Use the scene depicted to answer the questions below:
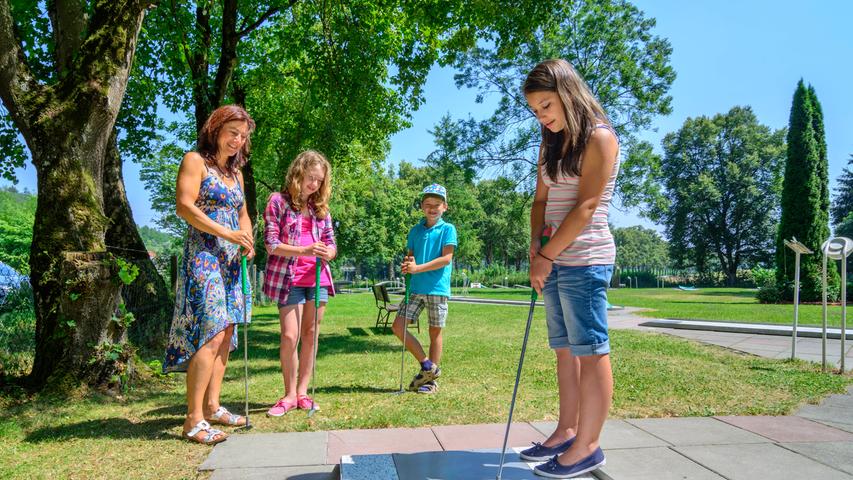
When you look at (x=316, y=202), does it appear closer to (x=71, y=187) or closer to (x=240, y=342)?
(x=71, y=187)

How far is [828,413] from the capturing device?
4.14 meters

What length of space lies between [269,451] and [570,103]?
246cm

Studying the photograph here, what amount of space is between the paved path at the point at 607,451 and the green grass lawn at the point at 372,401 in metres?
0.23

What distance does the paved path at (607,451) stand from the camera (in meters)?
2.73

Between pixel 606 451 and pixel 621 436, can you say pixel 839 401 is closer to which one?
pixel 621 436

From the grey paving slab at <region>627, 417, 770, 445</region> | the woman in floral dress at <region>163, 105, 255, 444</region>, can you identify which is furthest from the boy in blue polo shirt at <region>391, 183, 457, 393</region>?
the grey paving slab at <region>627, 417, 770, 445</region>

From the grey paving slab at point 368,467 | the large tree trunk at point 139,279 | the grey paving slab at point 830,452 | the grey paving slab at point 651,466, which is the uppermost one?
the large tree trunk at point 139,279

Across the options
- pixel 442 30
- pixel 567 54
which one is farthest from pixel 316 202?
pixel 567 54

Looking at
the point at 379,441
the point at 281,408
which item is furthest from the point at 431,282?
the point at 379,441

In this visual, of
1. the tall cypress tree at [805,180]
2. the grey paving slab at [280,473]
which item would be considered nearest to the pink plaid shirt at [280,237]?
the grey paving slab at [280,473]

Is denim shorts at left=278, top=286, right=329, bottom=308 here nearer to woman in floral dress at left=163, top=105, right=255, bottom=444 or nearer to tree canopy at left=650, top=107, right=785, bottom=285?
woman in floral dress at left=163, top=105, right=255, bottom=444

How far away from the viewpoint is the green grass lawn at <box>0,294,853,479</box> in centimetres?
328

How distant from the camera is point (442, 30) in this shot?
32.4 feet

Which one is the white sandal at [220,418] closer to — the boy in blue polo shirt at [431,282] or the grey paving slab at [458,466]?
the grey paving slab at [458,466]
